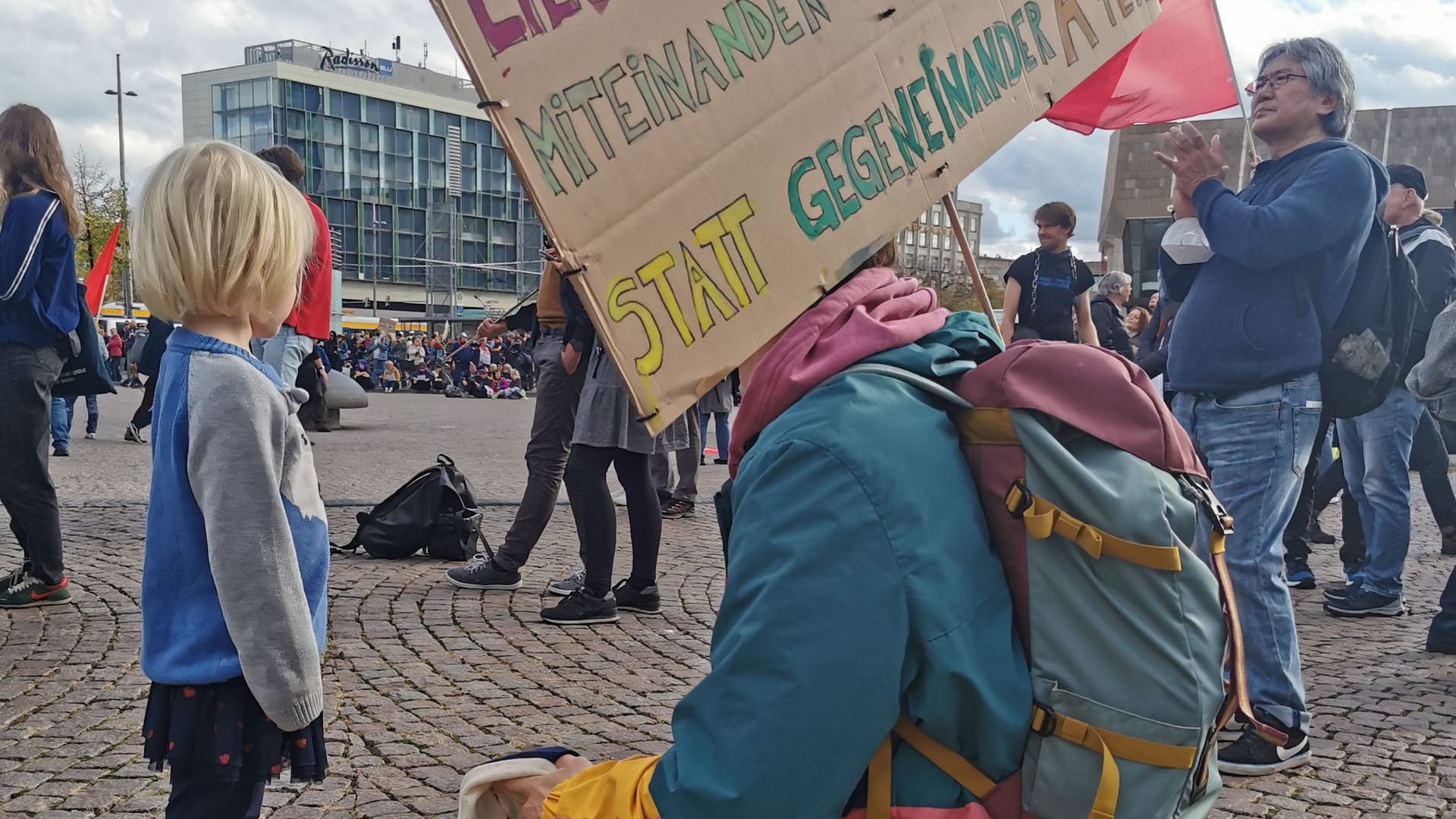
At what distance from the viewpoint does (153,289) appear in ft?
6.82

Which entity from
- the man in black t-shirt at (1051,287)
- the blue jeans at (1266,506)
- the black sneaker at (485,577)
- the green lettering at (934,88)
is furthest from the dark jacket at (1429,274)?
the green lettering at (934,88)

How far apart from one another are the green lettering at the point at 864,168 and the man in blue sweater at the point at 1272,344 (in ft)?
6.77

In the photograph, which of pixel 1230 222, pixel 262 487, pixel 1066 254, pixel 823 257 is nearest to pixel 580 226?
pixel 823 257

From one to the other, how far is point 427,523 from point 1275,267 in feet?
14.0

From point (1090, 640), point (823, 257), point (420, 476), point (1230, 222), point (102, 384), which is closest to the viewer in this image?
point (1090, 640)

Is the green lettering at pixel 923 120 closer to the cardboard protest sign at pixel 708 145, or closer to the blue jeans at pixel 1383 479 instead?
the cardboard protest sign at pixel 708 145

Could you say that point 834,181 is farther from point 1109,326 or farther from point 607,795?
point 1109,326

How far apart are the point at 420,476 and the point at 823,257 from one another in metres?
5.01

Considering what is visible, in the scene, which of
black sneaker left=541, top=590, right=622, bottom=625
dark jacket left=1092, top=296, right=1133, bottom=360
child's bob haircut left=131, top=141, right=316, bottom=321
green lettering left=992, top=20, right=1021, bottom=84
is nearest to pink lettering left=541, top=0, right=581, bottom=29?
green lettering left=992, top=20, right=1021, bottom=84

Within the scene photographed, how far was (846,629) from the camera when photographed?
1.25 m

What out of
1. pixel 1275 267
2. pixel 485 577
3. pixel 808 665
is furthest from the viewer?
pixel 485 577

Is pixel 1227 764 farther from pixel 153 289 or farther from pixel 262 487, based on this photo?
pixel 153 289

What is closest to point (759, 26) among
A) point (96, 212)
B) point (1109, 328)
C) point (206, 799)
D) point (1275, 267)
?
point (206, 799)

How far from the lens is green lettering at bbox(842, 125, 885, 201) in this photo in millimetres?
1566
